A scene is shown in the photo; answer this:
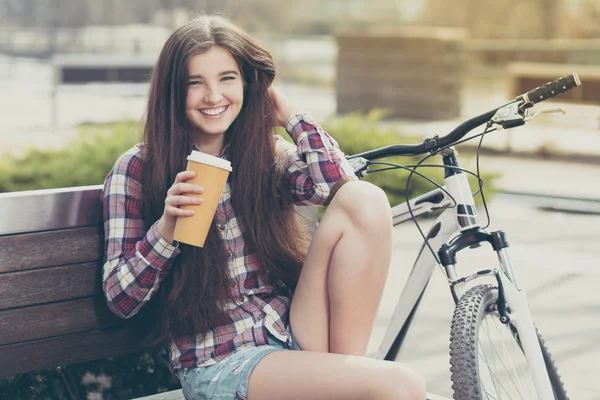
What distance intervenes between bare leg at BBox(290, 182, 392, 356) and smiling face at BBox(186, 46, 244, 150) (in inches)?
14.9

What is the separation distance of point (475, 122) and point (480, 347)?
0.60 metres

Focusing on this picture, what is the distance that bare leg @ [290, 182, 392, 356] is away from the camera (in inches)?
92.1

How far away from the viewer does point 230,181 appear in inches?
101

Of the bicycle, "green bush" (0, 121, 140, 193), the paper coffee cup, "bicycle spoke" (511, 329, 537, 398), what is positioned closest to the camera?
the paper coffee cup

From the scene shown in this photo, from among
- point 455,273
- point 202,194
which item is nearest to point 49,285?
point 202,194

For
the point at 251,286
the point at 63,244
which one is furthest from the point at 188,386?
the point at 63,244

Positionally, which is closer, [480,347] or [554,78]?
[480,347]

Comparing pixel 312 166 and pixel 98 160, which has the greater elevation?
pixel 98 160

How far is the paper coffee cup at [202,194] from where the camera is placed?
6.93 feet

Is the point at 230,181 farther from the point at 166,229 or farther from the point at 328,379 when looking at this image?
the point at 328,379

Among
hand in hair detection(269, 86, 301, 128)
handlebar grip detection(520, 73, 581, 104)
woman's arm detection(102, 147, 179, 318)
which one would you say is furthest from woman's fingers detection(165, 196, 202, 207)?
handlebar grip detection(520, 73, 581, 104)

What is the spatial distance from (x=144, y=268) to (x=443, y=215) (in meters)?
0.95

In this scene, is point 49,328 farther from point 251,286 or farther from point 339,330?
point 339,330

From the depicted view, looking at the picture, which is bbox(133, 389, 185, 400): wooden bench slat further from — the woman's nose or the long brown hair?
the woman's nose
